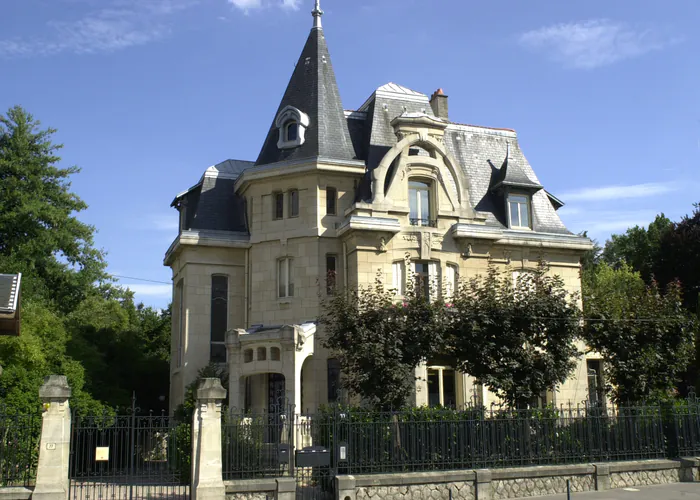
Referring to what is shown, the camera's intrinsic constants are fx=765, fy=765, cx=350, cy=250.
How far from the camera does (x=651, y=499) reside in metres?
17.9

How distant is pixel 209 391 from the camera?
16.0m

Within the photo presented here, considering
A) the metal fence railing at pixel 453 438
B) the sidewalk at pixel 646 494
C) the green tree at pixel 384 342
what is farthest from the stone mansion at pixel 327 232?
the sidewalk at pixel 646 494

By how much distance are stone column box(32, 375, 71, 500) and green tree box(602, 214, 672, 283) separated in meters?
38.2

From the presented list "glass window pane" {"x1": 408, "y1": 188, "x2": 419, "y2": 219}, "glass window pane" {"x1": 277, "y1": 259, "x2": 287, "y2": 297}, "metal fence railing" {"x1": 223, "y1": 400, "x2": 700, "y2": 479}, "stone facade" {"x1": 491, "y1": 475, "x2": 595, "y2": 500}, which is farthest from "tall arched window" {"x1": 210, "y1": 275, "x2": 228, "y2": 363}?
"stone facade" {"x1": 491, "y1": 475, "x2": 595, "y2": 500}

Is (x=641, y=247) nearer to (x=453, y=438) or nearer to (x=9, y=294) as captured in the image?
(x=453, y=438)

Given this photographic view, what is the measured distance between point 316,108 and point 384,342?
12508 mm

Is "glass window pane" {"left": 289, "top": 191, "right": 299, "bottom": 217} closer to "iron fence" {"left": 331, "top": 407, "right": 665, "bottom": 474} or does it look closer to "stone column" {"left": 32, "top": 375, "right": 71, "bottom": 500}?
"iron fence" {"left": 331, "top": 407, "right": 665, "bottom": 474}

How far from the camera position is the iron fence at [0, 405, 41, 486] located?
1536cm

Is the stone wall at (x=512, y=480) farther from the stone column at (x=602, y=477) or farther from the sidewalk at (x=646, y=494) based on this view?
the sidewalk at (x=646, y=494)

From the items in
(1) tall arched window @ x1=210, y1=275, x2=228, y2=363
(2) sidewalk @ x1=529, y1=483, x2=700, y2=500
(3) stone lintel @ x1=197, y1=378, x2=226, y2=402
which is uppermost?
(1) tall arched window @ x1=210, y1=275, x2=228, y2=363

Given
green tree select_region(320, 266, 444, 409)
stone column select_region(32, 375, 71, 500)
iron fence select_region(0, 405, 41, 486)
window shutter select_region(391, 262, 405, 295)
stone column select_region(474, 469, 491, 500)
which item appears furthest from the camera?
window shutter select_region(391, 262, 405, 295)

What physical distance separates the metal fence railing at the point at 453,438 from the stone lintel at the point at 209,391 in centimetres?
98

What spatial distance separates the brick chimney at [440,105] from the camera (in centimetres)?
3375

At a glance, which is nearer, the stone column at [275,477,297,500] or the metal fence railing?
the stone column at [275,477,297,500]
